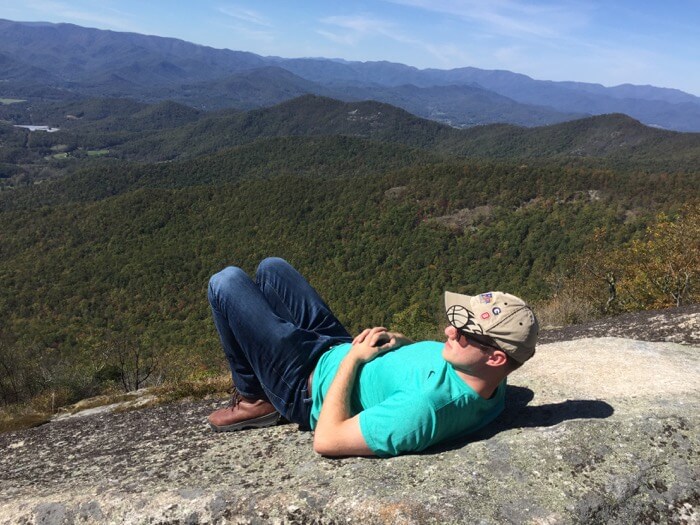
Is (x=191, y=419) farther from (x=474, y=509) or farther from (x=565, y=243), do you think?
(x=565, y=243)

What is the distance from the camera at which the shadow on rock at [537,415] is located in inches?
118

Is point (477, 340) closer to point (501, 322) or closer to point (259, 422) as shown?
point (501, 322)

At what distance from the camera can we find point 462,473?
2639 mm

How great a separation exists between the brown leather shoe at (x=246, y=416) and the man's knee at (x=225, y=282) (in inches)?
35.5

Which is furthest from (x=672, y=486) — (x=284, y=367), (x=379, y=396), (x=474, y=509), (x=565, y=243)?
(x=565, y=243)

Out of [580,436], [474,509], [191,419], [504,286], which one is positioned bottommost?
[504,286]

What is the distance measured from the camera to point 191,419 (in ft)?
14.5

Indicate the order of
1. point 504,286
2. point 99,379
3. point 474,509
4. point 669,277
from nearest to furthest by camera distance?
point 474,509
point 99,379
point 669,277
point 504,286

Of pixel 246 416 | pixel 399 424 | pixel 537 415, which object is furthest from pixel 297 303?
pixel 537 415

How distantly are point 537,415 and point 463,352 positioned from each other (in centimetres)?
101

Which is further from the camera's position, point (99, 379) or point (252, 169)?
point (252, 169)

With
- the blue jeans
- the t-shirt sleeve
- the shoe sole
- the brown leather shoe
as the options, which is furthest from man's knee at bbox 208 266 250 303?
the t-shirt sleeve

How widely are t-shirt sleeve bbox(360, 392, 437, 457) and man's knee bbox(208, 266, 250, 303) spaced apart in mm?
1446

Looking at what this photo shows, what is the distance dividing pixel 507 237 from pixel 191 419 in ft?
170
